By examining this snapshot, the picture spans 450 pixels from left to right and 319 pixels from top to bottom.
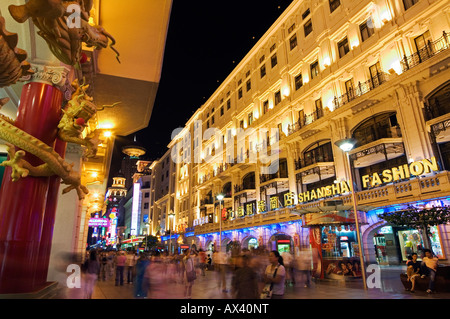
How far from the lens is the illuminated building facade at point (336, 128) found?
15.9m

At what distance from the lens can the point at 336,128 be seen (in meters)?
22.2

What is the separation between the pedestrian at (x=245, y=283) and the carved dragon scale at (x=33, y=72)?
3244 mm

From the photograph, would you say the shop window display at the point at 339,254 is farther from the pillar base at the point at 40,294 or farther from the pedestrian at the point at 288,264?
the pillar base at the point at 40,294

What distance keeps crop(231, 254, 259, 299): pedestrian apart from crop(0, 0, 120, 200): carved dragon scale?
10.6 ft

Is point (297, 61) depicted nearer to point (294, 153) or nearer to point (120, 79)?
point (294, 153)

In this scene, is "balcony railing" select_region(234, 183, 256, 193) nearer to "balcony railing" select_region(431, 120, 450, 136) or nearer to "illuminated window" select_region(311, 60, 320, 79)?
"illuminated window" select_region(311, 60, 320, 79)

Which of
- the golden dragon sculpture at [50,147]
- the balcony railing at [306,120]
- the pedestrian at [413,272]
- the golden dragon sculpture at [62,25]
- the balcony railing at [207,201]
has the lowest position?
the pedestrian at [413,272]

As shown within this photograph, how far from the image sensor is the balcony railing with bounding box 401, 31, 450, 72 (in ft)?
52.5

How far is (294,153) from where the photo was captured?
86.6 feet

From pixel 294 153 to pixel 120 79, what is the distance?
809 inches

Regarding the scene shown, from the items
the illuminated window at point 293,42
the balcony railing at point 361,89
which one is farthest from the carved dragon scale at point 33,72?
the illuminated window at point 293,42

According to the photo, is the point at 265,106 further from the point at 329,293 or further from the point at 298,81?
the point at 329,293

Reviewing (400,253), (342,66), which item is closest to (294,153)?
(342,66)

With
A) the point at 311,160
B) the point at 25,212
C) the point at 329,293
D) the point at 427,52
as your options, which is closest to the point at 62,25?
the point at 25,212
